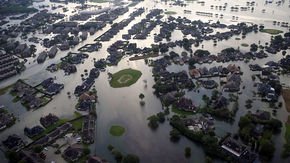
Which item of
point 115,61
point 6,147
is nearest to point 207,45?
point 115,61

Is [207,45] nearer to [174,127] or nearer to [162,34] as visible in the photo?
[162,34]

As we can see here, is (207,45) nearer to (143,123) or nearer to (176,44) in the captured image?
(176,44)

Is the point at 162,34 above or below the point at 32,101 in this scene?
above

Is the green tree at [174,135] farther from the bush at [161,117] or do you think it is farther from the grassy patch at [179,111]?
the grassy patch at [179,111]

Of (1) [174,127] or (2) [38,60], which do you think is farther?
(2) [38,60]

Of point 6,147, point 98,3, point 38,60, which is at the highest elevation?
point 98,3

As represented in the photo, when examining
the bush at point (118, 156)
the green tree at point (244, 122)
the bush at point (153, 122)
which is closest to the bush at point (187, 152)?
the bush at point (153, 122)

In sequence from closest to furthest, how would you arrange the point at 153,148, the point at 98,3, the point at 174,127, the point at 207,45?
the point at 153,148 < the point at 174,127 < the point at 207,45 < the point at 98,3

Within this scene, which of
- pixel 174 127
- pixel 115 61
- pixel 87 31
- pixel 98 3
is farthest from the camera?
pixel 98 3
